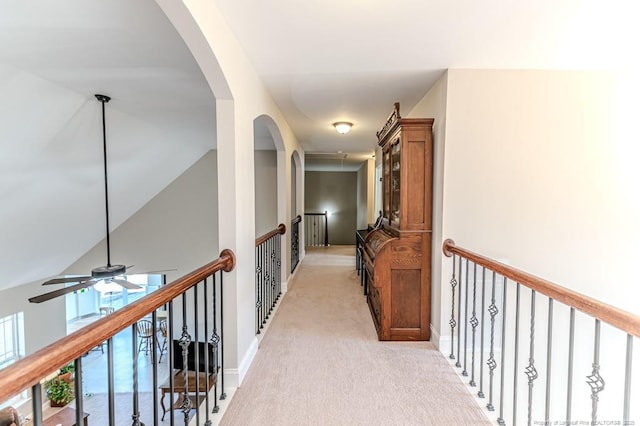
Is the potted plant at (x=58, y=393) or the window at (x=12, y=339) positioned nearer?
the potted plant at (x=58, y=393)

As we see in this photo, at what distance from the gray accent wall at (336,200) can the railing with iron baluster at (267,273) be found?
6196 mm

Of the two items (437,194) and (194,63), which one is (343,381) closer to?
(437,194)

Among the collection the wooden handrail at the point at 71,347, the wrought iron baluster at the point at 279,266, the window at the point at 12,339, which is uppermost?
the wooden handrail at the point at 71,347

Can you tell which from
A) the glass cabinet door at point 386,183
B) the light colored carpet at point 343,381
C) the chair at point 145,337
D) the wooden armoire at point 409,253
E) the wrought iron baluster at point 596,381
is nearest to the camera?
the wrought iron baluster at point 596,381

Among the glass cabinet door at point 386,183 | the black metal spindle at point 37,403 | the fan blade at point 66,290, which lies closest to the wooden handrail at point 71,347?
the black metal spindle at point 37,403

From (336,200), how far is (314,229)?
5.40ft

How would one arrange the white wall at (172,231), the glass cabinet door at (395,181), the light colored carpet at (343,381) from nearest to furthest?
the light colored carpet at (343,381) → the glass cabinet door at (395,181) → the white wall at (172,231)

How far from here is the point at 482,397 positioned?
6.57ft

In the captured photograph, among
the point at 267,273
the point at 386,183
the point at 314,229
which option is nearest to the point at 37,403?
the point at 267,273

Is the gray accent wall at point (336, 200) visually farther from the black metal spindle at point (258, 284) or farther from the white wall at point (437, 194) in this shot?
the white wall at point (437, 194)

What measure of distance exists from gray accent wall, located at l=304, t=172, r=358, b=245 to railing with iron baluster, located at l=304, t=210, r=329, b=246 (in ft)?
2.63

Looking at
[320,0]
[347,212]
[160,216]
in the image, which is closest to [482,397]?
[320,0]

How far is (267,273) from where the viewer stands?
3.61 m

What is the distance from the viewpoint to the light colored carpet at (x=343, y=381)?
186 cm
